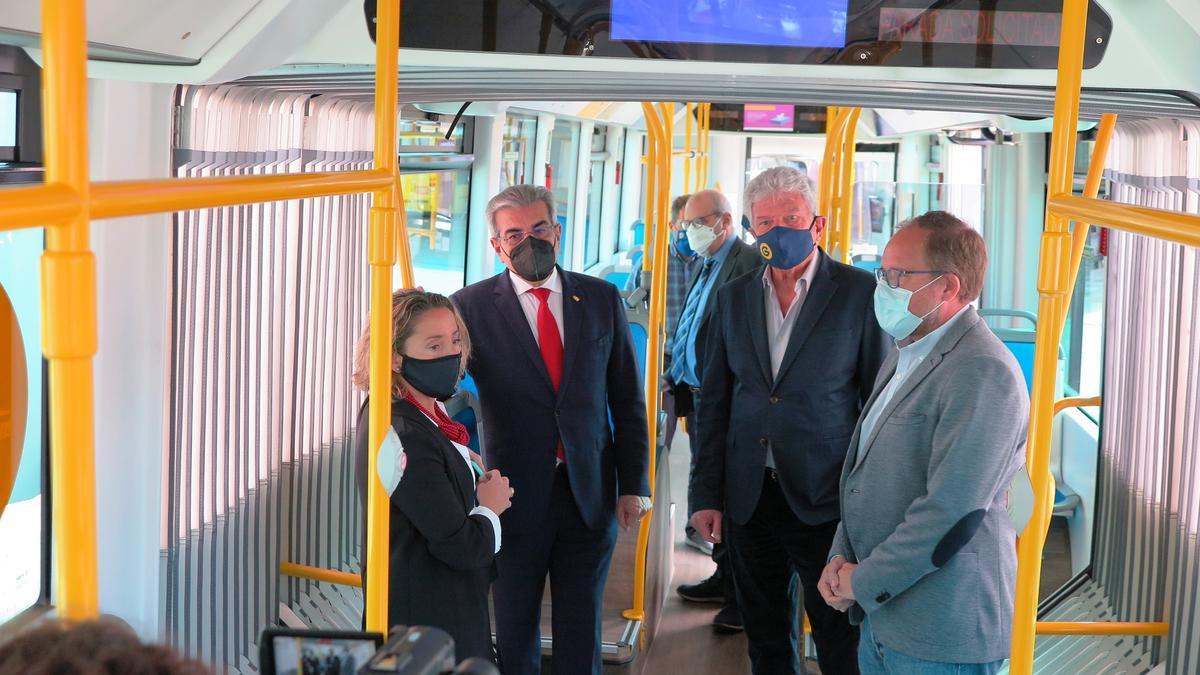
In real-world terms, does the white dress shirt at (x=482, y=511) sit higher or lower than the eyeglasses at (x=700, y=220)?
lower

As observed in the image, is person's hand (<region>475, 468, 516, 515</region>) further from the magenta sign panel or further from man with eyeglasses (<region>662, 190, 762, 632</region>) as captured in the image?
the magenta sign panel

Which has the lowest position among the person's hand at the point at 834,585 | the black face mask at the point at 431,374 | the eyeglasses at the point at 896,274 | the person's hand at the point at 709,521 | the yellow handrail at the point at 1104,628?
the yellow handrail at the point at 1104,628

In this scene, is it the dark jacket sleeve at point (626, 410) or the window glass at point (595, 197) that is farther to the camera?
the window glass at point (595, 197)

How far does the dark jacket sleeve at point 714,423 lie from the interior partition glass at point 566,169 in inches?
247

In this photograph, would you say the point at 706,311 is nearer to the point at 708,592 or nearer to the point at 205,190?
the point at 708,592

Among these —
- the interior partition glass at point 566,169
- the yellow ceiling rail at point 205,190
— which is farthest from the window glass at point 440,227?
the yellow ceiling rail at point 205,190

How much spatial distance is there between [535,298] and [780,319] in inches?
29.2

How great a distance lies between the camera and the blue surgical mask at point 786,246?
3426 mm

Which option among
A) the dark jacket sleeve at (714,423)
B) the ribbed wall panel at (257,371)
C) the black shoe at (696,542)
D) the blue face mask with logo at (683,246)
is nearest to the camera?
the ribbed wall panel at (257,371)

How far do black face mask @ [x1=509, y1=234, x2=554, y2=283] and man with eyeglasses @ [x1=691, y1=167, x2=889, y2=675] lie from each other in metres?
0.59

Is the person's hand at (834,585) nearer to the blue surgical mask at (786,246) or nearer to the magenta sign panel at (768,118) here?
the blue surgical mask at (786,246)

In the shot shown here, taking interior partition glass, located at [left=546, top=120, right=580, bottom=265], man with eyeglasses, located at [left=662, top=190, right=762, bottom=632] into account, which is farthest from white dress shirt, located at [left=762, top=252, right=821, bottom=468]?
interior partition glass, located at [left=546, top=120, right=580, bottom=265]

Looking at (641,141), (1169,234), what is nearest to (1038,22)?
(1169,234)

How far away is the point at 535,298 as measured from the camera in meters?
3.41
